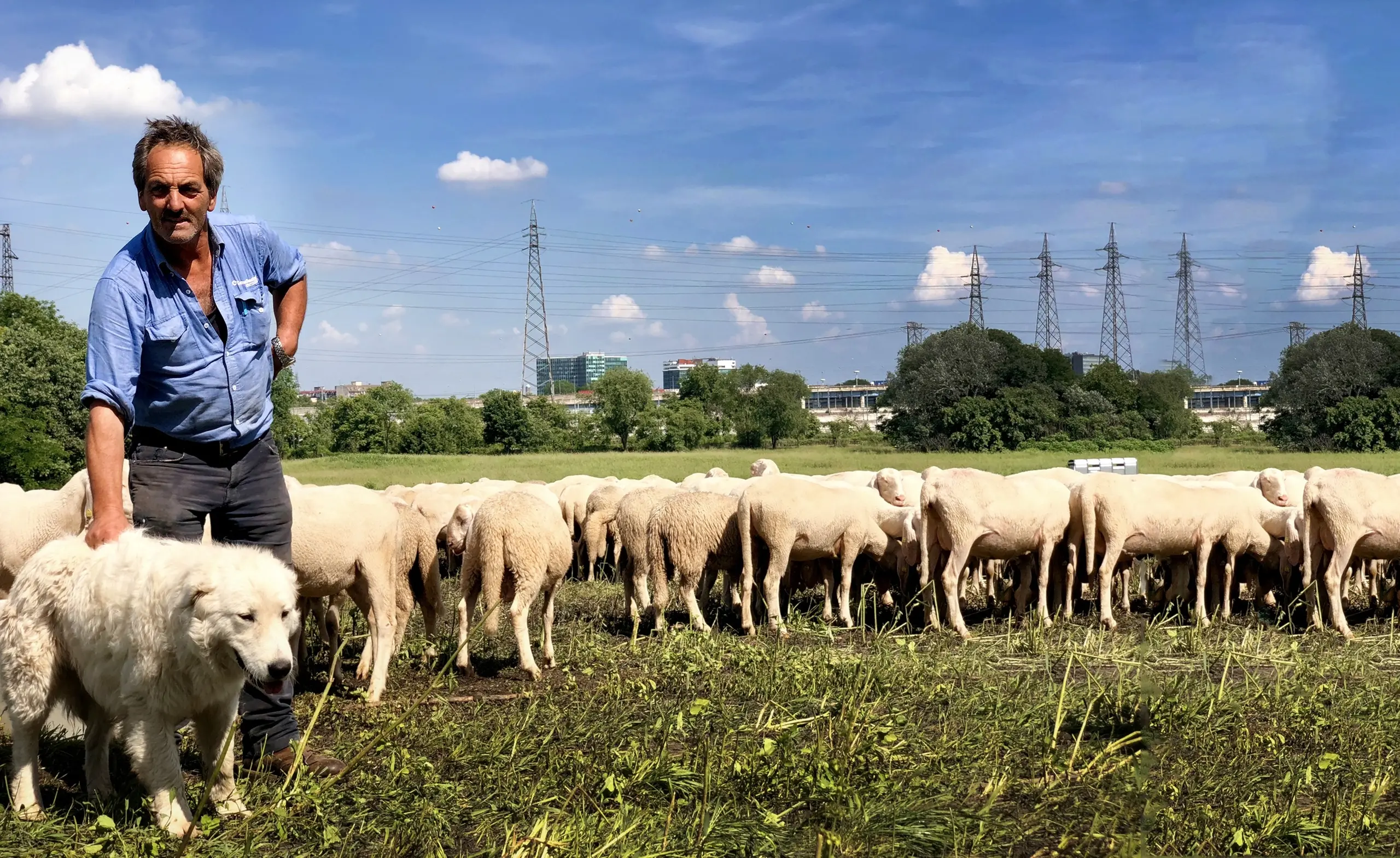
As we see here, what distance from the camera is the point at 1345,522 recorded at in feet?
37.3

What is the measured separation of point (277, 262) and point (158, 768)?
2430mm

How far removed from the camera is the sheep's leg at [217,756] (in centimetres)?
472

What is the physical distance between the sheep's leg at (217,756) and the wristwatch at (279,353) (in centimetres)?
173

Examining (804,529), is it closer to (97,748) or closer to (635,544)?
(635,544)

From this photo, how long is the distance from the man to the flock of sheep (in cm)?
331

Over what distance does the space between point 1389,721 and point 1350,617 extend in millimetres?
6413

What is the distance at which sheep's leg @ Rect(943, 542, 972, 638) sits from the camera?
37.1 feet

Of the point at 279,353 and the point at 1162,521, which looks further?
the point at 1162,521

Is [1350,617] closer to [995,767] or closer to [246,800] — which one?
[995,767]

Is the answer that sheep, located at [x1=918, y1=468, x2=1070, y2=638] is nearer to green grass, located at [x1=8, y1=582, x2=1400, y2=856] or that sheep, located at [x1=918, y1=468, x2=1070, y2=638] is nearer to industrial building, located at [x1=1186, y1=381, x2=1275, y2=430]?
green grass, located at [x1=8, y1=582, x2=1400, y2=856]

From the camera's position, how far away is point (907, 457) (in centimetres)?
5391

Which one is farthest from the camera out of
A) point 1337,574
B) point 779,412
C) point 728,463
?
point 779,412

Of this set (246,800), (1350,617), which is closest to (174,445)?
(246,800)

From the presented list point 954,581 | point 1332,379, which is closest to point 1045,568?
point 954,581
